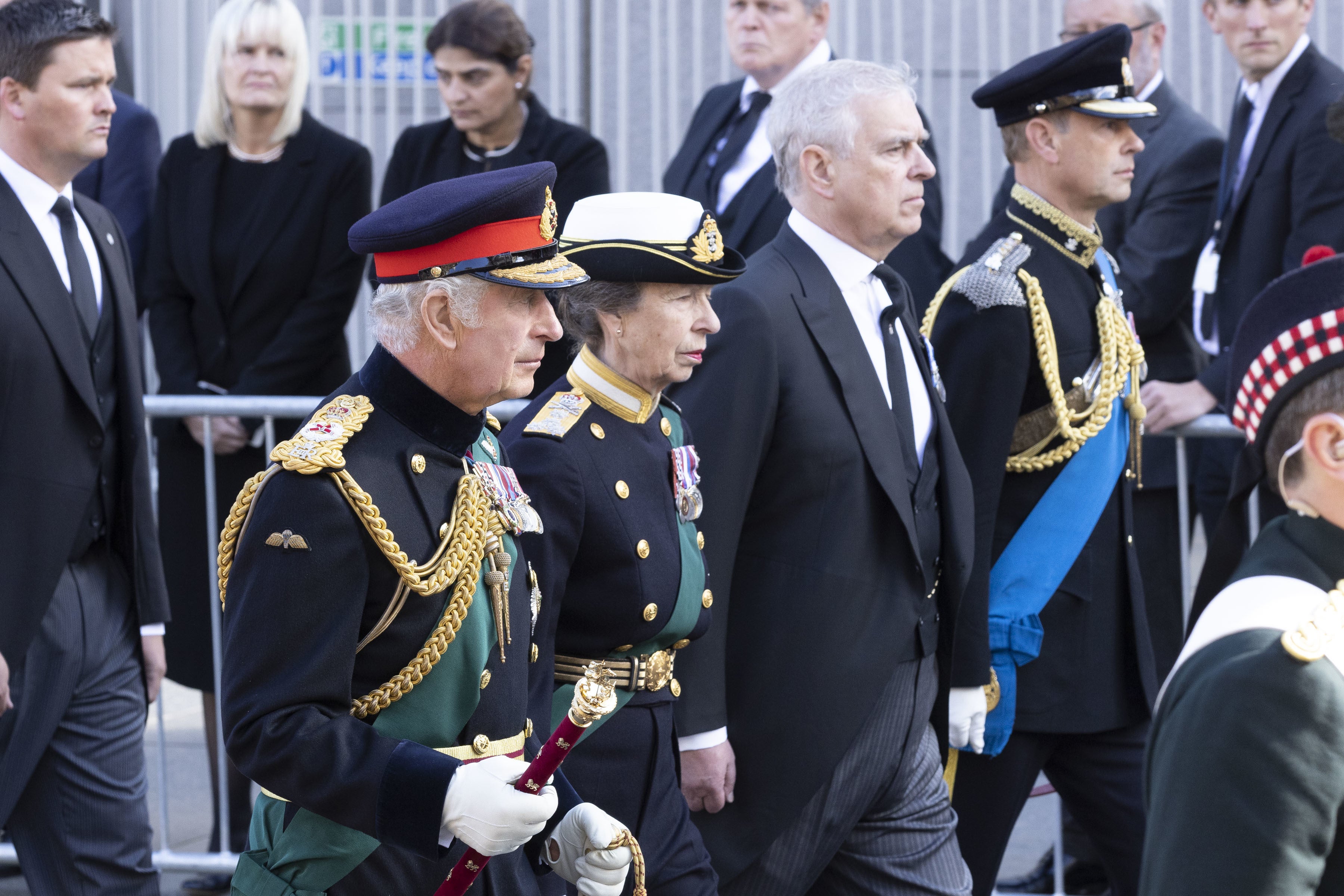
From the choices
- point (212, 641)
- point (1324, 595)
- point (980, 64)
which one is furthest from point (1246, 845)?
point (980, 64)

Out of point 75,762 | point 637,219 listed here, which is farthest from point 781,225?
point 75,762

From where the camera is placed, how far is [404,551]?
7.72 ft

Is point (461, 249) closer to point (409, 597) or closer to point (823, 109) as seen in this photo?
point (409, 597)

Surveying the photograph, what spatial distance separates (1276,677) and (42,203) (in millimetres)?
2925

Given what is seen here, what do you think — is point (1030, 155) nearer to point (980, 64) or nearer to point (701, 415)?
point (701, 415)

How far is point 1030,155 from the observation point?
4.00 m

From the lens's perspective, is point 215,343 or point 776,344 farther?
point 215,343

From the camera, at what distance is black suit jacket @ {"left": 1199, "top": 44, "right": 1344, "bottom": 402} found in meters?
4.96

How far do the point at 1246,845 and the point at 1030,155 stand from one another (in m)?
2.52

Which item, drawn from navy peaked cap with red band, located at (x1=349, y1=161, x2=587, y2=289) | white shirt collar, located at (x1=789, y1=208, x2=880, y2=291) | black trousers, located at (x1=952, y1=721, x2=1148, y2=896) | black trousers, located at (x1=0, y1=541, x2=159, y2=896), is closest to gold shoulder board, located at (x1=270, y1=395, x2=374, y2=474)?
navy peaked cap with red band, located at (x1=349, y1=161, x2=587, y2=289)

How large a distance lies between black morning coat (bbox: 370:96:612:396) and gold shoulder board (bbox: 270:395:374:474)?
2.76 meters

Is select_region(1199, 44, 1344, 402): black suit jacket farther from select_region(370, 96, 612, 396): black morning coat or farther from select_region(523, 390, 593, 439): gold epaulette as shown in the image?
select_region(523, 390, 593, 439): gold epaulette

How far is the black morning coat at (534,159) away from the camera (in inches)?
211

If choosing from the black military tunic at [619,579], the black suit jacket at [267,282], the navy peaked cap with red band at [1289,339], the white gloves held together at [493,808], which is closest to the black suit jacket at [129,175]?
the black suit jacket at [267,282]
